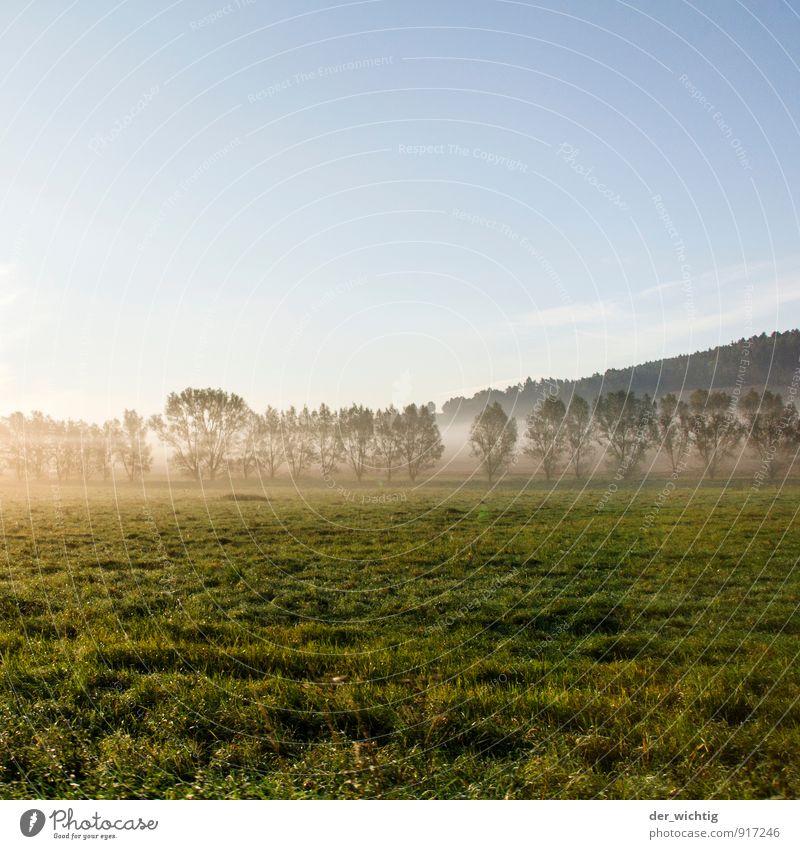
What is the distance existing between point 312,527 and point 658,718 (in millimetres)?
20793

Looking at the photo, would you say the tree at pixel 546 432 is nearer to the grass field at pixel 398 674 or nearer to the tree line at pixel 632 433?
the tree line at pixel 632 433

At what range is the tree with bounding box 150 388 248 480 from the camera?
190 feet

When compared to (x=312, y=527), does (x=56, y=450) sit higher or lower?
higher

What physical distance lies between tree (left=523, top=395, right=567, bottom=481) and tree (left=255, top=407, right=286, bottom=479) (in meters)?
33.5

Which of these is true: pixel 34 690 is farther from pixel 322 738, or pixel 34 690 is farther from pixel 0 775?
pixel 322 738

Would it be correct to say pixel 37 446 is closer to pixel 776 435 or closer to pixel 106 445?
pixel 106 445

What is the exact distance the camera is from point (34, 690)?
7.80m

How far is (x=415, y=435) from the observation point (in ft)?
275

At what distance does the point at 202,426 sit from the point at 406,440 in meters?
28.8

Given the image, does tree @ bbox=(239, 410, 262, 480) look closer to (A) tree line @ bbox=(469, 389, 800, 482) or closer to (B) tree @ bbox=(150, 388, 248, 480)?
(B) tree @ bbox=(150, 388, 248, 480)

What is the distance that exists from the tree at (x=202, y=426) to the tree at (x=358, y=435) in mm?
16514

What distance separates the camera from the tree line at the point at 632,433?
265 feet

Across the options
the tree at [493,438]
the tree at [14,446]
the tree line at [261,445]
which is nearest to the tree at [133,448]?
the tree line at [261,445]
